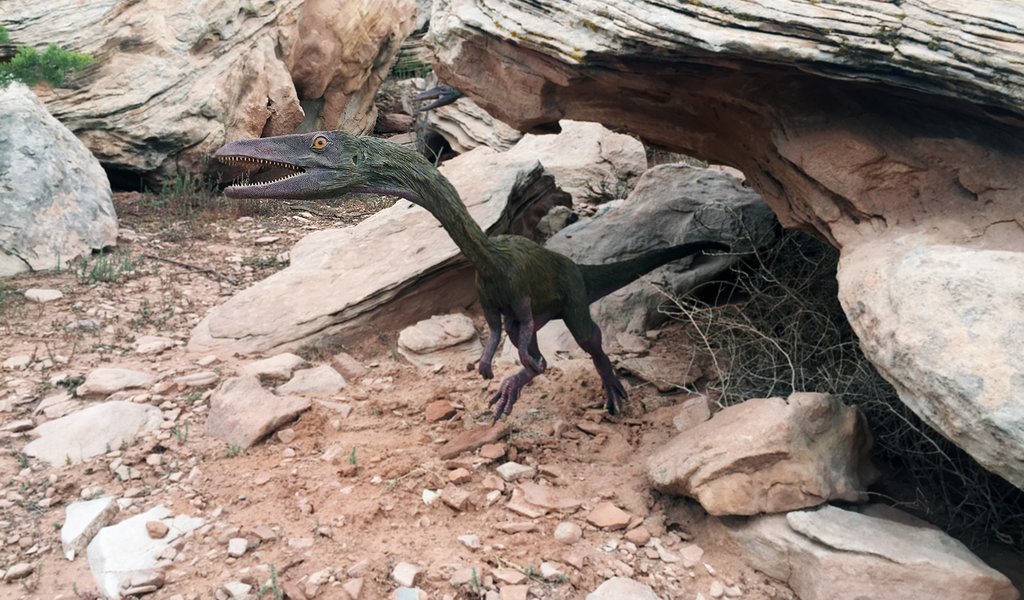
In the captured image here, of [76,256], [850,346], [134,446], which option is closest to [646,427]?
[850,346]

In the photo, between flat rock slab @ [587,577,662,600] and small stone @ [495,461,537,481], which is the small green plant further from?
flat rock slab @ [587,577,662,600]

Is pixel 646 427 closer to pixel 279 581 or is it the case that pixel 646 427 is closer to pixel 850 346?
pixel 850 346

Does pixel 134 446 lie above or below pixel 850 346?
below

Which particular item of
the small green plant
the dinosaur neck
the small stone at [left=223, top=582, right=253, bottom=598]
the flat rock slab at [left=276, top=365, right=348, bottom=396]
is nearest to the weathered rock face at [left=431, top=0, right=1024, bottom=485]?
the dinosaur neck

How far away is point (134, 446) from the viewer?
10.7 feet

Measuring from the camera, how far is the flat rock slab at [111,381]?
12.0ft

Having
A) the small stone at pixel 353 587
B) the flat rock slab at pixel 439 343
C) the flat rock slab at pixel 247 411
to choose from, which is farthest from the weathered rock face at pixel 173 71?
the small stone at pixel 353 587

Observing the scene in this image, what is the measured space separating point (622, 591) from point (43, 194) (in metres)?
4.58

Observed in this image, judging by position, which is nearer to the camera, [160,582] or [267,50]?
[160,582]

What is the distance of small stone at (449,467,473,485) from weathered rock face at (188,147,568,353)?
4.97ft

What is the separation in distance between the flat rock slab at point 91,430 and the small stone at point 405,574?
1413 millimetres

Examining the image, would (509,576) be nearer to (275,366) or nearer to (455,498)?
(455,498)

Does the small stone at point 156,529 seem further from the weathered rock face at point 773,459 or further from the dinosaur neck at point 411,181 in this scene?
the weathered rock face at point 773,459

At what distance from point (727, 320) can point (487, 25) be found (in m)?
1.63
